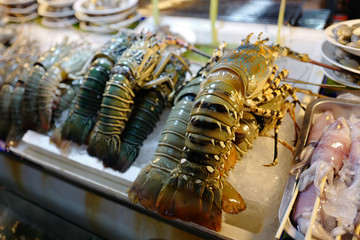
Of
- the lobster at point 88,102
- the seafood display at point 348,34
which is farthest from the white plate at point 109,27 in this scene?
the seafood display at point 348,34

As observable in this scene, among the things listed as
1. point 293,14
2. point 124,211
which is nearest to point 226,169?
point 124,211

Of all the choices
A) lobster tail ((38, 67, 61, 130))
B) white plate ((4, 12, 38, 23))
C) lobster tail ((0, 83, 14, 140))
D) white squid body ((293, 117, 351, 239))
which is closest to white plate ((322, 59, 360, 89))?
white squid body ((293, 117, 351, 239))

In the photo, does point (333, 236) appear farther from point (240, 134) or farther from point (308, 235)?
point (240, 134)

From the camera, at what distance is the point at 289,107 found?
1960 mm

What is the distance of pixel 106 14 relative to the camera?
345 centimetres

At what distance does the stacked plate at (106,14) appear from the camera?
135 inches

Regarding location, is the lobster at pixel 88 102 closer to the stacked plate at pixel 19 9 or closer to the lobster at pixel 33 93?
the lobster at pixel 33 93

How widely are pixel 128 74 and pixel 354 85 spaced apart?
163cm

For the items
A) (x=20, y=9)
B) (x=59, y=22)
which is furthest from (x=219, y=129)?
(x=20, y=9)

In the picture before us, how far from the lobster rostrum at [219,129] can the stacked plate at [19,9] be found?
11.1ft

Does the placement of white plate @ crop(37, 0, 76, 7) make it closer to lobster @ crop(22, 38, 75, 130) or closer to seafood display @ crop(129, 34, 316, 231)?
lobster @ crop(22, 38, 75, 130)

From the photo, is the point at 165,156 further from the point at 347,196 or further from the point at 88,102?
the point at 347,196

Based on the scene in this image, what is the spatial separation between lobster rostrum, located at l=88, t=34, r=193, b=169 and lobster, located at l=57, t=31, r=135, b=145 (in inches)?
6.1

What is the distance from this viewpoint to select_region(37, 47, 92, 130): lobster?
8.33ft
